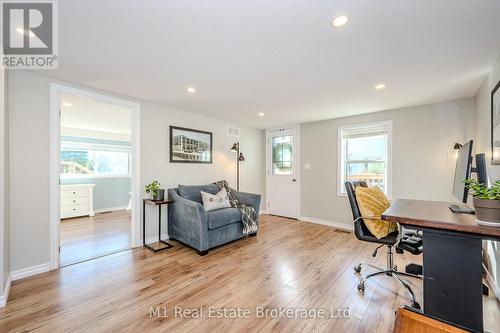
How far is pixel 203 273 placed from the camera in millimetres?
2354

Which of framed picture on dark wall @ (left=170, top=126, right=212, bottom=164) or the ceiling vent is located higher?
the ceiling vent

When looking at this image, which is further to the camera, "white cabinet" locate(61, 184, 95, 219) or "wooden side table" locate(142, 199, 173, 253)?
"white cabinet" locate(61, 184, 95, 219)

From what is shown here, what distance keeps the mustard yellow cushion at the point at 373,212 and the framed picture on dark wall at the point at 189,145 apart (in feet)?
9.14

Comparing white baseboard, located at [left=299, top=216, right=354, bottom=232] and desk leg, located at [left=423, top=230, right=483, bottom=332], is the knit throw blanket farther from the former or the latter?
desk leg, located at [left=423, top=230, right=483, bottom=332]

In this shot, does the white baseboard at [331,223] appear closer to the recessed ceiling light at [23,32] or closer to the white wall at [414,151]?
the white wall at [414,151]

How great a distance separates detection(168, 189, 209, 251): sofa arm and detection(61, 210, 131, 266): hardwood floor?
719 millimetres

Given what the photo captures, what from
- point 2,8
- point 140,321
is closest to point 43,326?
point 140,321

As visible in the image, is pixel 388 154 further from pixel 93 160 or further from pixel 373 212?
pixel 93 160

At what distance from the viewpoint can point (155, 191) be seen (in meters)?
3.08

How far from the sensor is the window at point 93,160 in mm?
5090

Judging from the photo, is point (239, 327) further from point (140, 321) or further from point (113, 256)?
point (113, 256)

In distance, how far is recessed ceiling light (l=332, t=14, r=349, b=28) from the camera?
4.68ft

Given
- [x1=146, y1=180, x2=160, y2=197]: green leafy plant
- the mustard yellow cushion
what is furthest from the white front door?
[x1=146, y1=180, x2=160, y2=197]: green leafy plant

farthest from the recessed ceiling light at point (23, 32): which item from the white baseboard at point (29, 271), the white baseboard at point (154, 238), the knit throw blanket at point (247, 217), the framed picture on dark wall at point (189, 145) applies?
the knit throw blanket at point (247, 217)
